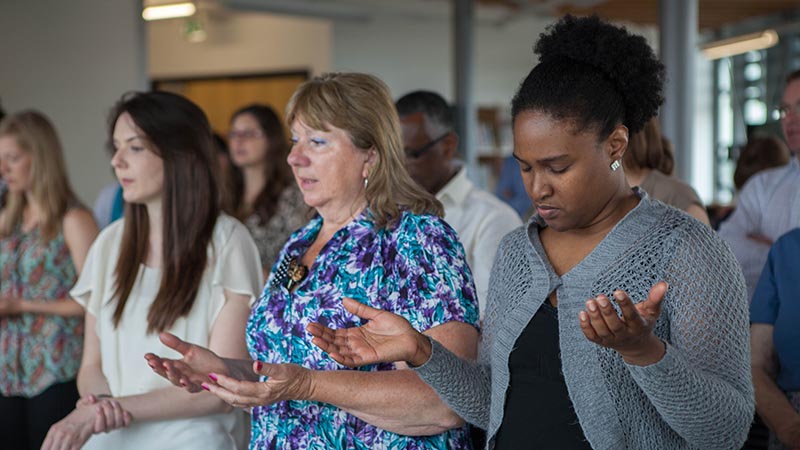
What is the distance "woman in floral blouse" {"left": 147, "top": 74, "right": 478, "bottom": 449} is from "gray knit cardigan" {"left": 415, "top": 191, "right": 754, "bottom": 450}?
206 millimetres

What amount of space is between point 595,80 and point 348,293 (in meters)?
0.78

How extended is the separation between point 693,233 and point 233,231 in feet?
5.24

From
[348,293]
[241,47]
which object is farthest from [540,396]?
[241,47]

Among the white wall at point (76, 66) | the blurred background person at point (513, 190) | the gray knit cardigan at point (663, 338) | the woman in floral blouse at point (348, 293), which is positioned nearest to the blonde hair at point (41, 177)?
the woman in floral blouse at point (348, 293)

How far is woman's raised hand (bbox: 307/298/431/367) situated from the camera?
186cm

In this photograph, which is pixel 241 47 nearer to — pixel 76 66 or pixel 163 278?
pixel 76 66

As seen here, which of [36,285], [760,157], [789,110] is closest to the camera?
[789,110]

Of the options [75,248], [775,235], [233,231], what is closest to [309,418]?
[233,231]

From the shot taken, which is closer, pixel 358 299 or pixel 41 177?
pixel 358 299

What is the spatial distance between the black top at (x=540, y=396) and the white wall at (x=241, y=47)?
9.86 metres

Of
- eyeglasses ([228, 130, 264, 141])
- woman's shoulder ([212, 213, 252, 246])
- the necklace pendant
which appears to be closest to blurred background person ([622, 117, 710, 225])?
woman's shoulder ([212, 213, 252, 246])

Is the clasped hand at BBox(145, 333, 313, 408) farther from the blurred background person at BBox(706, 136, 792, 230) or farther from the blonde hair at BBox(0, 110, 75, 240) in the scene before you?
the blurred background person at BBox(706, 136, 792, 230)

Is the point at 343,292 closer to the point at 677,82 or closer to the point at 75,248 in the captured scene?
the point at 75,248

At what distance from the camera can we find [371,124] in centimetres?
239
